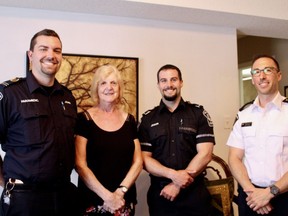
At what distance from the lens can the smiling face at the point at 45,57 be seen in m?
1.72

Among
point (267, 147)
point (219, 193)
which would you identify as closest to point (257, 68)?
point (267, 147)

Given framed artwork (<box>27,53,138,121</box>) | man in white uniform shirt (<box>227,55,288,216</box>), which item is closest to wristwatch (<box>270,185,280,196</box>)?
man in white uniform shirt (<box>227,55,288,216</box>)

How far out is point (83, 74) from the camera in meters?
2.90

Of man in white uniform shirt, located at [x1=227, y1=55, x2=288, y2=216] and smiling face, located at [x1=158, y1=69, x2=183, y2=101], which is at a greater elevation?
smiling face, located at [x1=158, y1=69, x2=183, y2=101]

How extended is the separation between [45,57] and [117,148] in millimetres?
698

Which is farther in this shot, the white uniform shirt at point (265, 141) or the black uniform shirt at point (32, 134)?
the white uniform shirt at point (265, 141)

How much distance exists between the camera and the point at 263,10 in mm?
3135

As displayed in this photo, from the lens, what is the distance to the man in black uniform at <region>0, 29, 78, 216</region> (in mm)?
1602

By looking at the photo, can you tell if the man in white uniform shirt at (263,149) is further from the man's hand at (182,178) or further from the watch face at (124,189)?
the watch face at (124,189)

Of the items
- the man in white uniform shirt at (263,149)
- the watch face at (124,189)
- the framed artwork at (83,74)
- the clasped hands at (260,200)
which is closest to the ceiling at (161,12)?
the framed artwork at (83,74)

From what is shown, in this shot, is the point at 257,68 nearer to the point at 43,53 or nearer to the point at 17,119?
the point at 43,53

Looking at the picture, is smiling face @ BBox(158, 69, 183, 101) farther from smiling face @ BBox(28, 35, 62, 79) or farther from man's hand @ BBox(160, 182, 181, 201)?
smiling face @ BBox(28, 35, 62, 79)

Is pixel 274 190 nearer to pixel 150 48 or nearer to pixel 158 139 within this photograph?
pixel 158 139

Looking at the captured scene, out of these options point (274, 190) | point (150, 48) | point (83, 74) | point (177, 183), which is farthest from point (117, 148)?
point (150, 48)
